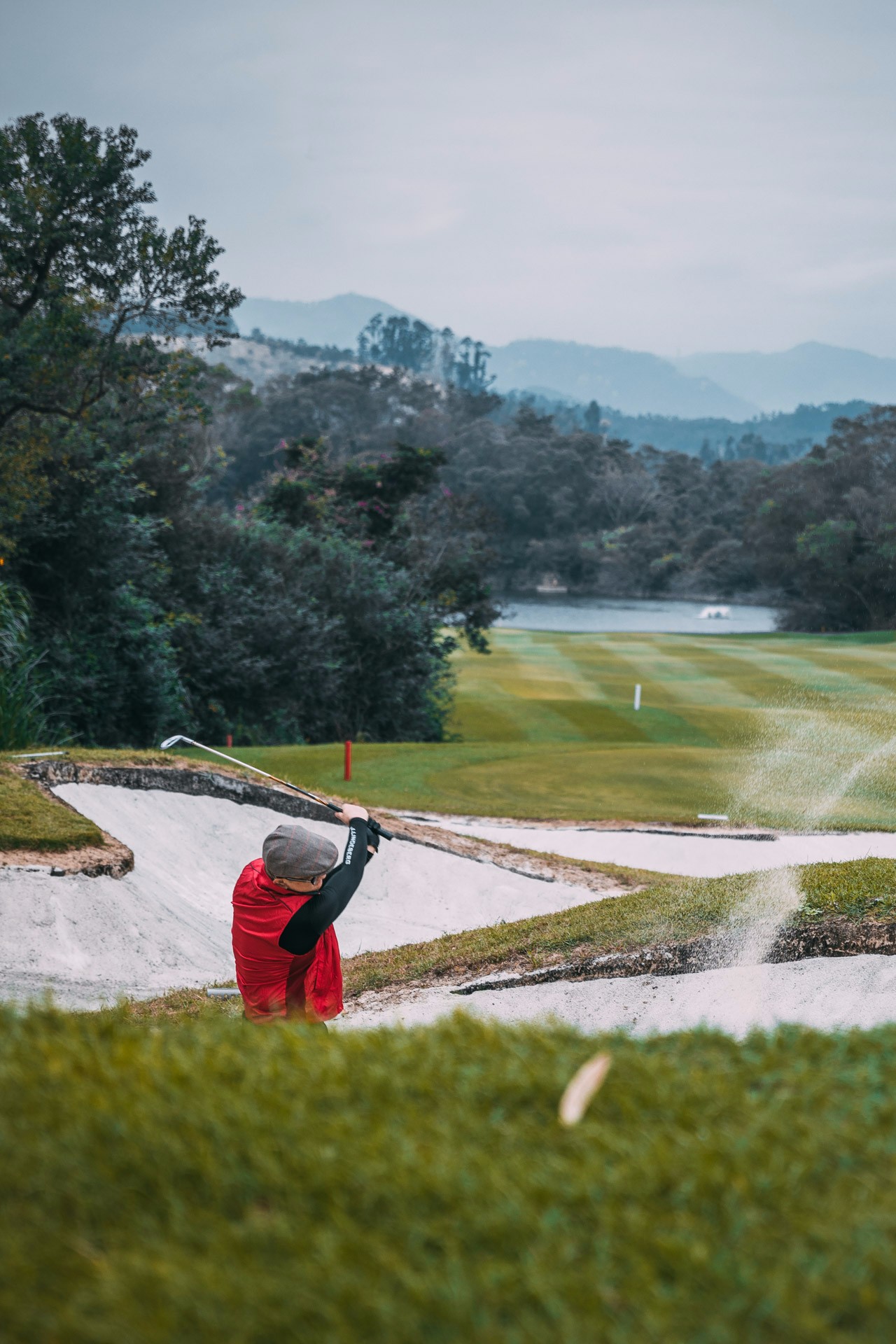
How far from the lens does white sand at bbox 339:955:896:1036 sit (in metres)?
5.94

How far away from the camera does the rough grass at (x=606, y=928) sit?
6.99 metres

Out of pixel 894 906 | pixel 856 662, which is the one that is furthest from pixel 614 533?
pixel 894 906

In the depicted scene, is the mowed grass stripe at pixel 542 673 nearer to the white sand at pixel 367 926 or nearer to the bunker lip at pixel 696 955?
the white sand at pixel 367 926

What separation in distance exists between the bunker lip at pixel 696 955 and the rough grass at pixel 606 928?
0.08 m

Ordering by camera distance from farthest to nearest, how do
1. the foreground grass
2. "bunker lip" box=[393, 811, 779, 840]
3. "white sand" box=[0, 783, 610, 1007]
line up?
1. "bunker lip" box=[393, 811, 779, 840]
2. "white sand" box=[0, 783, 610, 1007]
3. the foreground grass

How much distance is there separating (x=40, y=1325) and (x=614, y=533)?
8906 cm

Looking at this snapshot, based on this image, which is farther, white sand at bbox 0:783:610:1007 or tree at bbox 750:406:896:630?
tree at bbox 750:406:896:630

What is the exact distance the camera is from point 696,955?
6.91 meters

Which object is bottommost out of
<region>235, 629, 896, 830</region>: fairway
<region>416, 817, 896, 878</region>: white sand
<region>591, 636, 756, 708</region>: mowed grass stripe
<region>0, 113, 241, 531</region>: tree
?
<region>416, 817, 896, 878</region>: white sand

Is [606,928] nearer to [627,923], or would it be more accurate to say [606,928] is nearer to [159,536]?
[627,923]

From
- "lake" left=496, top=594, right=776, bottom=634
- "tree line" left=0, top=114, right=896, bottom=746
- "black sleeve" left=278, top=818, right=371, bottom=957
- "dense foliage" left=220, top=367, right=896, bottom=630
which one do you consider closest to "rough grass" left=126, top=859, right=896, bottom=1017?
"black sleeve" left=278, top=818, right=371, bottom=957

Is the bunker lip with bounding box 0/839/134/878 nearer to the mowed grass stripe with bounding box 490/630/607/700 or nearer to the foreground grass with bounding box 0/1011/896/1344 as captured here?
the foreground grass with bounding box 0/1011/896/1344

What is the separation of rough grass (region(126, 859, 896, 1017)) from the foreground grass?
4.15 m

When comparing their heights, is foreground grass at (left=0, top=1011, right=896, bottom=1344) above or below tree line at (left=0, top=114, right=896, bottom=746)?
below
